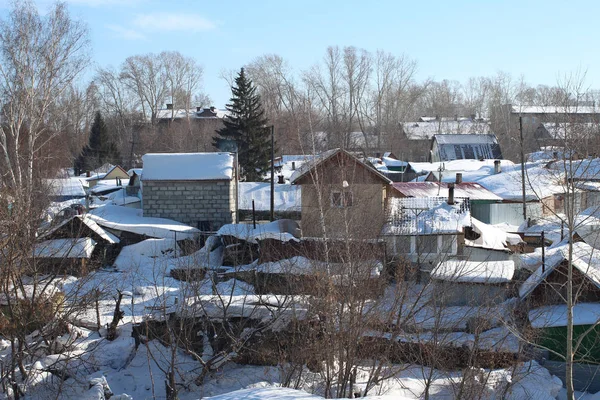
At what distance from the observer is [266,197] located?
30.5 metres

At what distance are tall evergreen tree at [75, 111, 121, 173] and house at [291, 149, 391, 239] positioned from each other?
34667 mm

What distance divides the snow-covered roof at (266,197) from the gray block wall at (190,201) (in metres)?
2.19

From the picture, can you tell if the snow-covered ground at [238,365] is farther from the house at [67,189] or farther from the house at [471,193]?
the house at [67,189]

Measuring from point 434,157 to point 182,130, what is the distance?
74.9 ft

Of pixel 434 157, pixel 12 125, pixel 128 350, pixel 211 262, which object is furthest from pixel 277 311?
pixel 434 157

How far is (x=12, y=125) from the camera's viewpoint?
22.3m

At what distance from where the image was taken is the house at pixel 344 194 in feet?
53.2

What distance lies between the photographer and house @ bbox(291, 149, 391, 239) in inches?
639

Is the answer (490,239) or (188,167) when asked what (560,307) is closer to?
(490,239)

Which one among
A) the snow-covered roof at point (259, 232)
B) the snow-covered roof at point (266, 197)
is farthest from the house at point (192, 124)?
the snow-covered roof at point (259, 232)

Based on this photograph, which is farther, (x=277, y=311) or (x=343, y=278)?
(x=277, y=311)

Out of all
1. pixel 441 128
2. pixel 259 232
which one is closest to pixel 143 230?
pixel 259 232

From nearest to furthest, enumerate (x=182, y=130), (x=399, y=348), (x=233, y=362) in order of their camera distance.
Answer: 1. (x=399, y=348)
2. (x=233, y=362)
3. (x=182, y=130)

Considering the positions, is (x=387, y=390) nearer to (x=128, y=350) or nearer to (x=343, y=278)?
(x=343, y=278)
